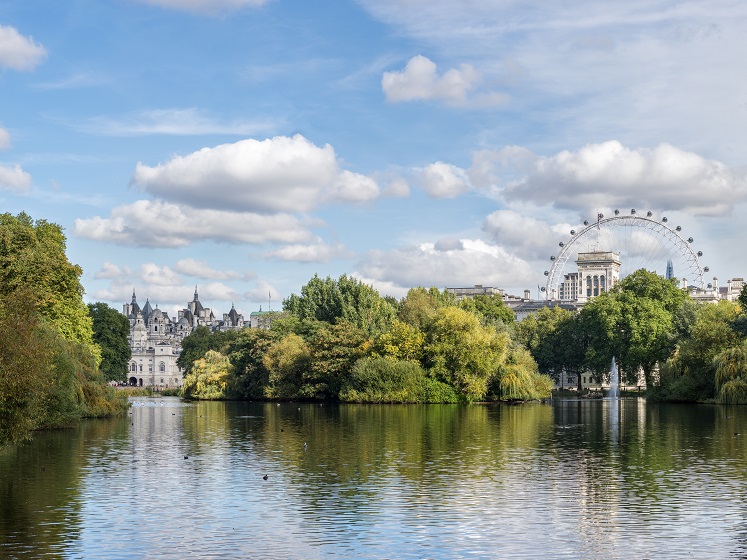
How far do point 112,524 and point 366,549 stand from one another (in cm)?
701

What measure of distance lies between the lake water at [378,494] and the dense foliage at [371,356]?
33.7 m

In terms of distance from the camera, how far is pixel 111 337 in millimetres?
133625

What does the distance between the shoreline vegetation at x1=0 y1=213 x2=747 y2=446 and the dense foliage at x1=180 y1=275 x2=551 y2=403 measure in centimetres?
13

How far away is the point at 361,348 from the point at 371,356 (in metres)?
2.61

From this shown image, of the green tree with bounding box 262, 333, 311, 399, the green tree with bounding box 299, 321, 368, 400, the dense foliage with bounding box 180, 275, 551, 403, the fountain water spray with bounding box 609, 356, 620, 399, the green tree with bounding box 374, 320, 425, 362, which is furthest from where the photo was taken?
the fountain water spray with bounding box 609, 356, 620, 399

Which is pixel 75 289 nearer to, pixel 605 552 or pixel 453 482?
pixel 453 482

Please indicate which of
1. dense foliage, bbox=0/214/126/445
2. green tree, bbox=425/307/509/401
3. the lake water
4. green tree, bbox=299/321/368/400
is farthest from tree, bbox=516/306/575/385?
the lake water

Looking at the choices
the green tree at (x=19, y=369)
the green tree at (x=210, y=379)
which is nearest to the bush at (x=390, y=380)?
the green tree at (x=210, y=379)

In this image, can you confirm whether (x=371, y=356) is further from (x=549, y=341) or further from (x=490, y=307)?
(x=549, y=341)

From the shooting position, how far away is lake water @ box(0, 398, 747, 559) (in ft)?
73.2

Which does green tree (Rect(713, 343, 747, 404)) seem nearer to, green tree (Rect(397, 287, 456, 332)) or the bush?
the bush

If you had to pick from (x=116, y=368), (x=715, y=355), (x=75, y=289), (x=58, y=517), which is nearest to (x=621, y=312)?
(x=715, y=355)

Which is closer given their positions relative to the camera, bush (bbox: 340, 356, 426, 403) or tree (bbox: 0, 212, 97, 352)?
tree (bbox: 0, 212, 97, 352)

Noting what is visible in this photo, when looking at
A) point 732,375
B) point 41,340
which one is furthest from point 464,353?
point 41,340
